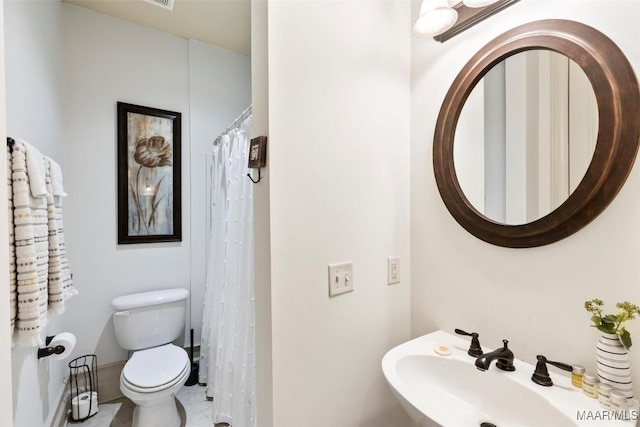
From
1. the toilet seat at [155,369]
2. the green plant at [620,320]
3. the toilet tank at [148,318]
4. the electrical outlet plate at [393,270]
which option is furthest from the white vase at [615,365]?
the toilet tank at [148,318]

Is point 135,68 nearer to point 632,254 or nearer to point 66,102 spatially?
point 66,102

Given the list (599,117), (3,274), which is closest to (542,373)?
(599,117)

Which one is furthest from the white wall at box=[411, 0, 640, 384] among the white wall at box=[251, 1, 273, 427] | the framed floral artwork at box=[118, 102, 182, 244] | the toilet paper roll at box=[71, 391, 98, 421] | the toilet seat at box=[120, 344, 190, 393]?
the toilet paper roll at box=[71, 391, 98, 421]

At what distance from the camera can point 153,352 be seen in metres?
1.90

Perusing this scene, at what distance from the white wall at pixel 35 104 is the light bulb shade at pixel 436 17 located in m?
1.55

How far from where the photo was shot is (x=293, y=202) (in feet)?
3.16

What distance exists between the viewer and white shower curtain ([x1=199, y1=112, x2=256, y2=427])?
4.75 feet

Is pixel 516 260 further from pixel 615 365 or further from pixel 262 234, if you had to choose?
pixel 262 234

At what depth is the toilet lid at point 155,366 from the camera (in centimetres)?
160

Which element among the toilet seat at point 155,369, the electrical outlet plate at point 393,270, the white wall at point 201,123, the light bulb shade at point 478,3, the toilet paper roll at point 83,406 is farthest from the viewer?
the white wall at point 201,123

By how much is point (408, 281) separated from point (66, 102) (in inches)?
95.9

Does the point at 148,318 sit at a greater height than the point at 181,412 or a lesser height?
greater

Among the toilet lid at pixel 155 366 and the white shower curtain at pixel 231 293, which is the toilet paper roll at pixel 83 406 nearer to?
the toilet lid at pixel 155 366

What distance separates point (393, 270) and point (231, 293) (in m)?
0.97
